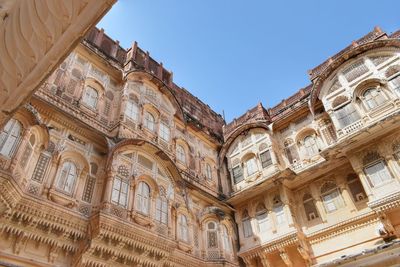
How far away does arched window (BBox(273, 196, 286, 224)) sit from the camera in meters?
14.8

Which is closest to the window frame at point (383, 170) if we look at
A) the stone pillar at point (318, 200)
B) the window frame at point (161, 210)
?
the stone pillar at point (318, 200)

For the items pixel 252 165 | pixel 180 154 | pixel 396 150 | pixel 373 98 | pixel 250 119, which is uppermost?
pixel 250 119

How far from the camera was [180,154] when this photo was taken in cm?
1677

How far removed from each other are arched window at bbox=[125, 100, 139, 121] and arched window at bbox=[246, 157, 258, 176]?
7271 mm

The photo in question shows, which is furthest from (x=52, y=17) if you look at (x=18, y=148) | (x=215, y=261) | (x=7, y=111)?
(x=215, y=261)

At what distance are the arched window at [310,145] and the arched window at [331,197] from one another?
6.16ft

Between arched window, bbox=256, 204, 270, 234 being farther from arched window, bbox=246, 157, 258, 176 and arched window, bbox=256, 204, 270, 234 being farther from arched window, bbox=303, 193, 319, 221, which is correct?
arched window, bbox=246, 157, 258, 176

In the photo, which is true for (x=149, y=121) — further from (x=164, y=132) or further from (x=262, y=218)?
(x=262, y=218)

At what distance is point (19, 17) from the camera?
282 cm

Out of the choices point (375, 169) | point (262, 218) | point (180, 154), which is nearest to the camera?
point (375, 169)

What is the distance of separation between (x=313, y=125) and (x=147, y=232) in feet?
35.5

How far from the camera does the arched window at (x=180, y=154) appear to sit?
1645 centimetres

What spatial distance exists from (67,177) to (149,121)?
18.3 ft

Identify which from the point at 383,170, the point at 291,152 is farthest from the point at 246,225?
the point at 383,170
